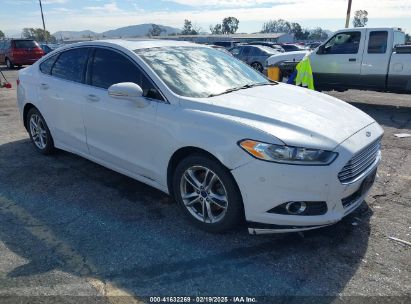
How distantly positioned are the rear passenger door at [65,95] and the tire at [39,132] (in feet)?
0.72

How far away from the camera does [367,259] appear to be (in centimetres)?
307

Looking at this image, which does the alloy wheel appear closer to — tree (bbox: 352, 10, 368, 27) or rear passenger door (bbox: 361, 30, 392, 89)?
rear passenger door (bbox: 361, 30, 392, 89)

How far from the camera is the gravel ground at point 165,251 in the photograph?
2.75 m

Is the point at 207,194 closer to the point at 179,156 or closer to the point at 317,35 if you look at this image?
the point at 179,156

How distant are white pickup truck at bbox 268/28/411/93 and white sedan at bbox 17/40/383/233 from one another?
6265 mm

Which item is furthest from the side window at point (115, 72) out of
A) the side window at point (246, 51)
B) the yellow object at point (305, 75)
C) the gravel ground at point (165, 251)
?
the side window at point (246, 51)

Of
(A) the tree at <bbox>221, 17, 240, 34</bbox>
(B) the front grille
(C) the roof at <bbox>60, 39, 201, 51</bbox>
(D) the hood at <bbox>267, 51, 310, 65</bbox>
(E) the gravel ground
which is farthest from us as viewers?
(A) the tree at <bbox>221, 17, 240, 34</bbox>

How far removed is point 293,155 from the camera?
9.45ft

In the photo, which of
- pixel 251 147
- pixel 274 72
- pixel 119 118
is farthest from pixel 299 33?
pixel 251 147

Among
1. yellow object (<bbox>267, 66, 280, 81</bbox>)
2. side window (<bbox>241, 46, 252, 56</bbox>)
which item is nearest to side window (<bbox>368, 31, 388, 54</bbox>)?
yellow object (<bbox>267, 66, 280, 81</bbox>)

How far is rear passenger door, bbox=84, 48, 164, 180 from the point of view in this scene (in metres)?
3.73

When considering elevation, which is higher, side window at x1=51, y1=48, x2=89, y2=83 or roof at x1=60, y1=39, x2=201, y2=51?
roof at x1=60, y1=39, x2=201, y2=51

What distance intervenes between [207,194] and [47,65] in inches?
131

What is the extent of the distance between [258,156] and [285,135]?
0.90 feet
